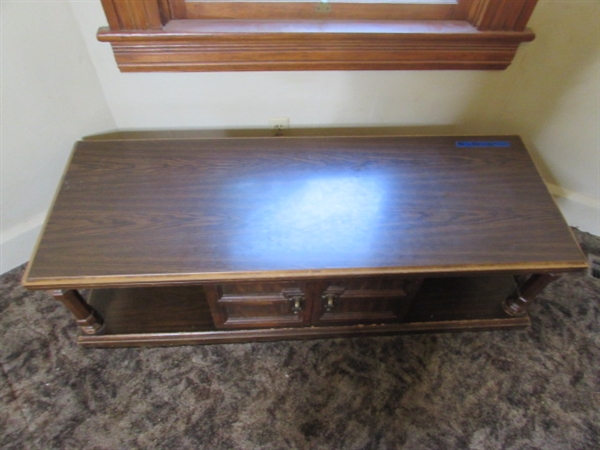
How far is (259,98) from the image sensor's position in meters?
1.34

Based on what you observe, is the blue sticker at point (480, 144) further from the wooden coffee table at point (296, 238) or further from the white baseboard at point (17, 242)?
the white baseboard at point (17, 242)

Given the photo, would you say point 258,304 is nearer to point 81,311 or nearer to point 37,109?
point 81,311

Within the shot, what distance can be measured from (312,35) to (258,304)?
0.80 meters

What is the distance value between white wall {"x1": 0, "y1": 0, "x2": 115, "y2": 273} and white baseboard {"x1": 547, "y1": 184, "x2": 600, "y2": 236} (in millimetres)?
1756

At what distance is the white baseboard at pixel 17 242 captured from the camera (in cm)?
139

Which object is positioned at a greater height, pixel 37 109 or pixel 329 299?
pixel 37 109

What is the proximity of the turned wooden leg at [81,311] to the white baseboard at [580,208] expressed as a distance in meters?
1.73

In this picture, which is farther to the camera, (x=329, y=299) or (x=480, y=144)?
(x=480, y=144)

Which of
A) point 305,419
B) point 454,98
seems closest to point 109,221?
point 305,419

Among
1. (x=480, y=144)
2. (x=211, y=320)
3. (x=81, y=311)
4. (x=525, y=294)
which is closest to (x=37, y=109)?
(x=81, y=311)

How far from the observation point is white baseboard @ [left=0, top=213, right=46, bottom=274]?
4.57 feet

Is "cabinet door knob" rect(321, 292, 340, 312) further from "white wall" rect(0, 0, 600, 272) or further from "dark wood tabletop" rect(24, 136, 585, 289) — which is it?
"white wall" rect(0, 0, 600, 272)

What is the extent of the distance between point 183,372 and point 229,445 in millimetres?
264

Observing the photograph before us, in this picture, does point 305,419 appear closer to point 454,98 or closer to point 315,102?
point 315,102
